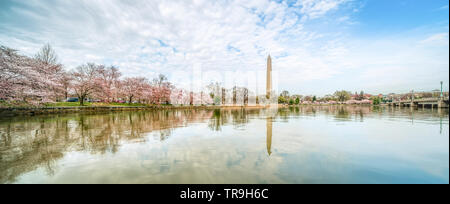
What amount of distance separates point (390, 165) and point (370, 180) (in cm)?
166

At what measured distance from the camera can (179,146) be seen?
23.3 ft

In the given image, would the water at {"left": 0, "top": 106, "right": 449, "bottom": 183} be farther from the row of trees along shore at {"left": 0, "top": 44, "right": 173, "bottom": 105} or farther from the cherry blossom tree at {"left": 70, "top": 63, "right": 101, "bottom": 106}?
the cherry blossom tree at {"left": 70, "top": 63, "right": 101, "bottom": 106}

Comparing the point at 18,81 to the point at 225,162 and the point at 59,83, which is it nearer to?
the point at 59,83

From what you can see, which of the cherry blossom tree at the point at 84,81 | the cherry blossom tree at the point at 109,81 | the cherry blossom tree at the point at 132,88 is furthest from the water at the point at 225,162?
the cherry blossom tree at the point at 132,88

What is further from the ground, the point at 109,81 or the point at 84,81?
the point at 109,81

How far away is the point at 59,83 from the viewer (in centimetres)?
2873

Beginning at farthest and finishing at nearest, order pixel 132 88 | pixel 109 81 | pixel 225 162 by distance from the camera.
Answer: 1. pixel 132 88
2. pixel 109 81
3. pixel 225 162

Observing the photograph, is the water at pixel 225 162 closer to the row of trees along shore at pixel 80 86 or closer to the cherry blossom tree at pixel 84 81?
the row of trees along shore at pixel 80 86

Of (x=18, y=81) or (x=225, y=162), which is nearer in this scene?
(x=225, y=162)

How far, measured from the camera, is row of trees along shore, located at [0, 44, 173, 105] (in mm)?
19359

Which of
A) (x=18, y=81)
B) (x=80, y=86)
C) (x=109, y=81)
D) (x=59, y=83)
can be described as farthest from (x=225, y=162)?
(x=109, y=81)

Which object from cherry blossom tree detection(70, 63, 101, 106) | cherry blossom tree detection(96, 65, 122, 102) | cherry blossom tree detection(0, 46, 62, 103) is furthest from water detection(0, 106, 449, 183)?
cherry blossom tree detection(96, 65, 122, 102)

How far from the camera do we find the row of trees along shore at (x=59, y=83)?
1936cm
